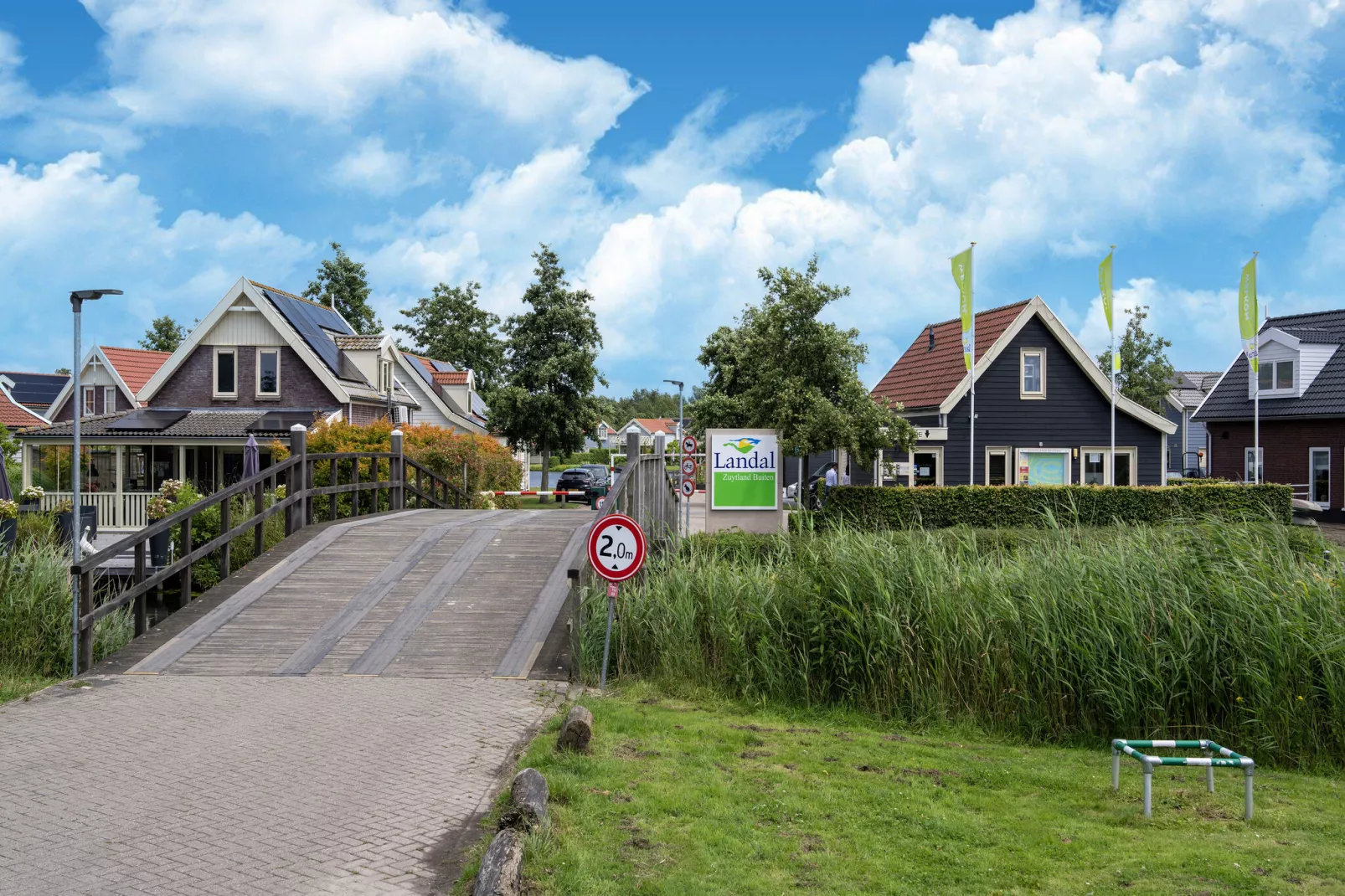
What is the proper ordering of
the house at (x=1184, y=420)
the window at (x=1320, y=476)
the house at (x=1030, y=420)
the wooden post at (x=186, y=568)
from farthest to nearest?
the house at (x=1184, y=420) → the window at (x=1320, y=476) → the house at (x=1030, y=420) → the wooden post at (x=186, y=568)

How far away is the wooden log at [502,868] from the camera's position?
5.16 m

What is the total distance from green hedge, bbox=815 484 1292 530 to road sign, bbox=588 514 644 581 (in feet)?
45.7

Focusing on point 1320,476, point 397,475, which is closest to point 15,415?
point 397,475

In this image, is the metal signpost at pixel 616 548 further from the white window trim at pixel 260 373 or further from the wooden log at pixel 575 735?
the white window trim at pixel 260 373

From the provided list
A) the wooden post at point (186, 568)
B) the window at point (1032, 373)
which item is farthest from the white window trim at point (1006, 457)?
the wooden post at point (186, 568)

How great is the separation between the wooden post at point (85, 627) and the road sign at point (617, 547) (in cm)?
546

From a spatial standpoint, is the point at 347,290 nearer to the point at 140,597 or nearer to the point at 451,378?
the point at 451,378

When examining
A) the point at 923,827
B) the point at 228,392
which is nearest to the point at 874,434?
the point at 923,827

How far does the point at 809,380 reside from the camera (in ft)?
90.2

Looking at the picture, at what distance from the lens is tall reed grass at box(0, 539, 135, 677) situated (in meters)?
11.0

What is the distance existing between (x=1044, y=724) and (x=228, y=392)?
113ft

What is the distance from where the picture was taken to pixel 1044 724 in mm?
9375

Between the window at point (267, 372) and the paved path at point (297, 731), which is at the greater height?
the window at point (267, 372)

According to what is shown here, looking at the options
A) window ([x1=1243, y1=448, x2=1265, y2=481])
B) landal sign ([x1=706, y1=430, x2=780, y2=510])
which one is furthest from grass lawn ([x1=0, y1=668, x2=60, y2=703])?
window ([x1=1243, y1=448, x2=1265, y2=481])
